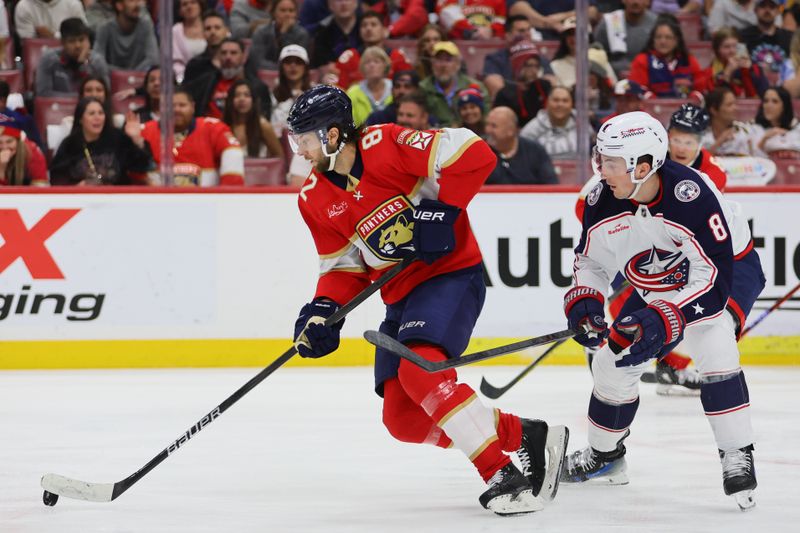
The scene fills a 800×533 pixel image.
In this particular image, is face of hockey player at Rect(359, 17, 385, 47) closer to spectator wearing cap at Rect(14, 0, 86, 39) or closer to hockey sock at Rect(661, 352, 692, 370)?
spectator wearing cap at Rect(14, 0, 86, 39)

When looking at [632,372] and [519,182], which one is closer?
[632,372]

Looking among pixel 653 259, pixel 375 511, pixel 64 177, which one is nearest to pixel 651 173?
pixel 653 259

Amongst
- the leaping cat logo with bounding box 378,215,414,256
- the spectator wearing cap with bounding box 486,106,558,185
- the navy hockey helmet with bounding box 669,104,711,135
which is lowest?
the spectator wearing cap with bounding box 486,106,558,185

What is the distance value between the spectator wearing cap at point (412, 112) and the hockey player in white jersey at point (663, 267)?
3704mm

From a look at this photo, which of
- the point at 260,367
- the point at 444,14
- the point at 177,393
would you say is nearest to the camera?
the point at 177,393

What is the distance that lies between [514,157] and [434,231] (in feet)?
12.7

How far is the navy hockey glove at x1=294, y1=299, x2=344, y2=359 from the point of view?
356 centimetres

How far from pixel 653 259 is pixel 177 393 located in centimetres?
306

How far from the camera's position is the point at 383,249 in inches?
142

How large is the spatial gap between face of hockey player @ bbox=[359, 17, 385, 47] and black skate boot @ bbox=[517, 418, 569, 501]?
4.78 metres

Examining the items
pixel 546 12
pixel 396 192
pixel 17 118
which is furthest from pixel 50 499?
pixel 546 12

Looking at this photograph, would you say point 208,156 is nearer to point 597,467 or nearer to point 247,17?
point 247,17

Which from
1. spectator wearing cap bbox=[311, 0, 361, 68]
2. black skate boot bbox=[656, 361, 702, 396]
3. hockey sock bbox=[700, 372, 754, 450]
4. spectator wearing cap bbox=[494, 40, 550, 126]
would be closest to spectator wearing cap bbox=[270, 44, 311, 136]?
spectator wearing cap bbox=[311, 0, 361, 68]

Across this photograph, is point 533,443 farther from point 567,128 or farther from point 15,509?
point 567,128
